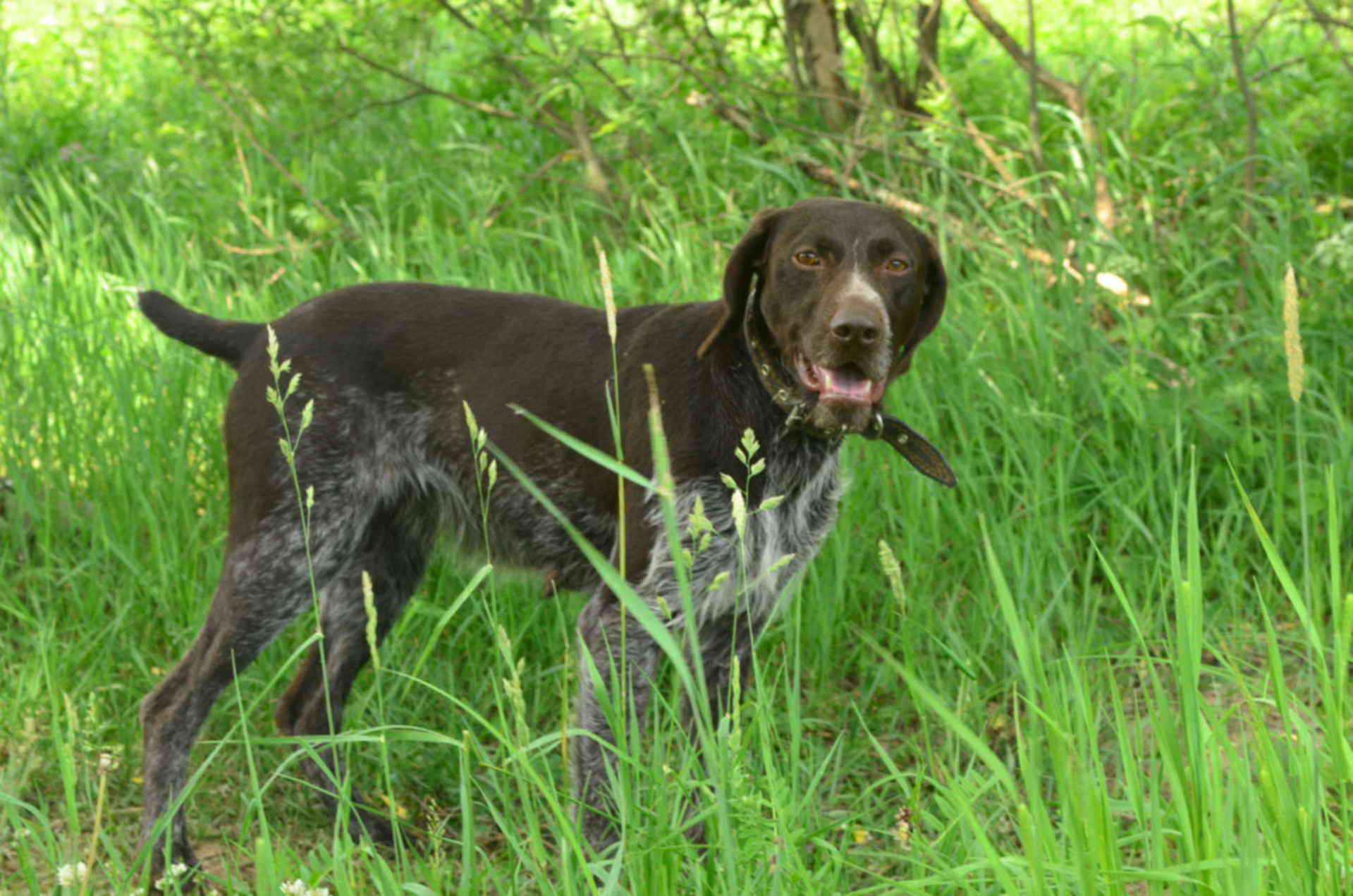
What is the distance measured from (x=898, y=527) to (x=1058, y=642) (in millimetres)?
644

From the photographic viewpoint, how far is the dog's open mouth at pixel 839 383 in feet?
10.9

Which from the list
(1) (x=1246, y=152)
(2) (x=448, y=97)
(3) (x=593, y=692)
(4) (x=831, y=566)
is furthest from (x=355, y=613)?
(1) (x=1246, y=152)

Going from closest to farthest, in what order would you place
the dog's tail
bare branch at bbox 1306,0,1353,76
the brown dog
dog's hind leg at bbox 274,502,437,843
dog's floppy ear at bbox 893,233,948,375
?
the brown dog
dog's floppy ear at bbox 893,233,948,375
the dog's tail
dog's hind leg at bbox 274,502,437,843
bare branch at bbox 1306,0,1353,76

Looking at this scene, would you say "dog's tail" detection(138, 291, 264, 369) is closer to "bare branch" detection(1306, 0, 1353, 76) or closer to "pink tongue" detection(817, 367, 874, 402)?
"pink tongue" detection(817, 367, 874, 402)

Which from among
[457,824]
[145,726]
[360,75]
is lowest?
[457,824]

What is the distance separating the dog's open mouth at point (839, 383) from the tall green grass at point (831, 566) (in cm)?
59

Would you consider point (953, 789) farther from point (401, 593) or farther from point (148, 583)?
point (148, 583)

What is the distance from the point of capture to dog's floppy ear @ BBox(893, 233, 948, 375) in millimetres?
3580

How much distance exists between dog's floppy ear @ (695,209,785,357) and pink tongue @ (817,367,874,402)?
26 cm

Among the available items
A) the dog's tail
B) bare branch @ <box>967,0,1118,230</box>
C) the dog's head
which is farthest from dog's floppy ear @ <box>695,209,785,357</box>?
bare branch @ <box>967,0,1118,230</box>

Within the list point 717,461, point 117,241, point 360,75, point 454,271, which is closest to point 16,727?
point 717,461

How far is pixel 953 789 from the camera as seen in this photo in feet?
6.66

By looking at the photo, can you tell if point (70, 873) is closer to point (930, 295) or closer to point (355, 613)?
point (355, 613)

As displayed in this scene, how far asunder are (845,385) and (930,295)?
0.46 m
